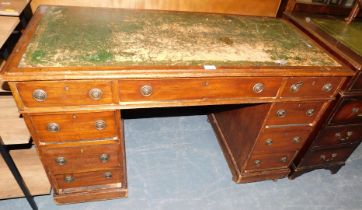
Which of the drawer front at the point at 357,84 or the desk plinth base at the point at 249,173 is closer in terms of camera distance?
the drawer front at the point at 357,84

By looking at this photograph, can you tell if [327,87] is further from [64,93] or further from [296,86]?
[64,93]

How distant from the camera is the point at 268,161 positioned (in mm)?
1865

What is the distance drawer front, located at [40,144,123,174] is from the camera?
54.2 inches

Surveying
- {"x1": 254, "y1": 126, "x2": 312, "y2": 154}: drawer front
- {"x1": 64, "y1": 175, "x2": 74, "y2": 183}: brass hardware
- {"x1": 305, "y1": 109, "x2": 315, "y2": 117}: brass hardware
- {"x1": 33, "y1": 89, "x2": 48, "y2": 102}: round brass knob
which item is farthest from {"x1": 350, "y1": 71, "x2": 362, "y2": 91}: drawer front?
{"x1": 64, "y1": 175, "x2": 74, "y2": 183}: brass hardware

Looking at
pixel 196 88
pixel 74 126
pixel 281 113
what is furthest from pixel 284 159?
pixel 74 126

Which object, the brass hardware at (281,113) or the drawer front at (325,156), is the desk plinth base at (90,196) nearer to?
the brass hardware at (281,113)

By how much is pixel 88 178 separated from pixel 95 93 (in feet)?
2.22

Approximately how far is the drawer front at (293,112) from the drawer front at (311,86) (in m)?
0.07

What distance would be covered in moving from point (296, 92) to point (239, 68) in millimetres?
423

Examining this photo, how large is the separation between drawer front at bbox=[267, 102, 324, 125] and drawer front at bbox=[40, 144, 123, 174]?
3.02 feet

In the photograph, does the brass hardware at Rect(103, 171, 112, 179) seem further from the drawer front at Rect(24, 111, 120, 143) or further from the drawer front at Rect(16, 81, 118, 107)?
the drawer front at Rect(16, 81, 118, 107)

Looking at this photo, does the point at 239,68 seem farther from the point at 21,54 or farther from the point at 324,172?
the point at 324,172

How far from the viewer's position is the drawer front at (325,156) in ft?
6.19

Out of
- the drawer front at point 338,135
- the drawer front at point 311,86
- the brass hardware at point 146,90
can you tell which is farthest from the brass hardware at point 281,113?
the brass hardware at point 146,90
